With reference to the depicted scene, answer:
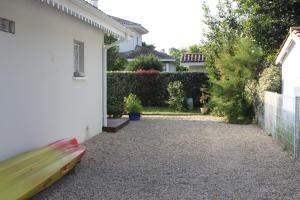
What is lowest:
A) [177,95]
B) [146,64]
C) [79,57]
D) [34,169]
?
[34,169]

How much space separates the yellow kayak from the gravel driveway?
31 centimetres

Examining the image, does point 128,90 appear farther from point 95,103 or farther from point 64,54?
point 64,54

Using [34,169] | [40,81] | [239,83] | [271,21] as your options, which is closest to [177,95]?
[239,83]

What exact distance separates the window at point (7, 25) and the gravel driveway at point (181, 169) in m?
2.39

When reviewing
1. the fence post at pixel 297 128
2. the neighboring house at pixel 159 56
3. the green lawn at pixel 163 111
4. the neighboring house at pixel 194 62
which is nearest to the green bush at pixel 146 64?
the neighboring house at pixel 194 62

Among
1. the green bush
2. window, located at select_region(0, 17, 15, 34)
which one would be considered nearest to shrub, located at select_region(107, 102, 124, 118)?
window, located at select_region(0, 17, 15, 34)

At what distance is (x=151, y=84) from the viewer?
21297mm

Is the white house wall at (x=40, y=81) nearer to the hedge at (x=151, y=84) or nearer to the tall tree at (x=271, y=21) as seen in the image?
the tall tree at (x=271, y=21)

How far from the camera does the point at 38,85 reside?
7.72 metres

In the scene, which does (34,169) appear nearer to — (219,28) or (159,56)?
(219,28)

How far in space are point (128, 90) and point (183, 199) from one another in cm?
1571

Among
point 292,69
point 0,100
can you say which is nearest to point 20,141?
point 0,100

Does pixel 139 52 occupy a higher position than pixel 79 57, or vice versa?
pixel 139 52

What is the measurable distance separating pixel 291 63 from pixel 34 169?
9.84 meters
